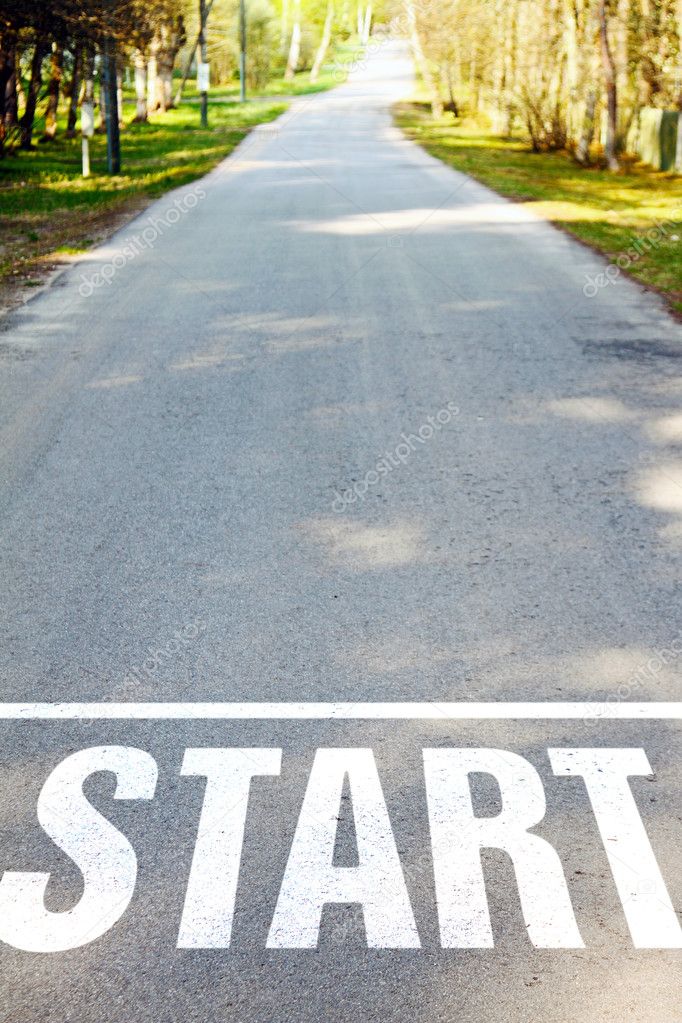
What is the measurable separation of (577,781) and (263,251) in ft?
41.7

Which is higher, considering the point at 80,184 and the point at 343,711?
the point at 80,184

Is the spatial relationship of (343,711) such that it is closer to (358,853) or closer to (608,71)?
(358,853)

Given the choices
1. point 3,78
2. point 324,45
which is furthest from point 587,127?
point 324,45

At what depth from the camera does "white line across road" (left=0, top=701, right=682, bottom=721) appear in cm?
508

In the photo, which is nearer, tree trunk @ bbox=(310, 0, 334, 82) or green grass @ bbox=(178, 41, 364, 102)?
green grass @ bbox=(178, 41, 364, 102)

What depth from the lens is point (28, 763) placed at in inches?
186

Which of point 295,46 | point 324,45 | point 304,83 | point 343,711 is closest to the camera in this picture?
point 343,711

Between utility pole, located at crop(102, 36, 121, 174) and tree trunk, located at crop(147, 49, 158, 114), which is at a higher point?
tree trunk, located at crop(147, 49, 158, 114)

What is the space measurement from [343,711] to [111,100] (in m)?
22.5

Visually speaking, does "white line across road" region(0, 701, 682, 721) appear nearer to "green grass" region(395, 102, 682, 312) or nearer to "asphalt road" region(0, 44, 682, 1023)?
"asphalt road" region(0, 44, 682, 1023)

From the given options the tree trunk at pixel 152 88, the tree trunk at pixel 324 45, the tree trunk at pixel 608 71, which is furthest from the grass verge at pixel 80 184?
the tree trunk at pixel 324 45

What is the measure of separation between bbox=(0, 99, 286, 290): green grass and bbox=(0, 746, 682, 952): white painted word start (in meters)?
10.9

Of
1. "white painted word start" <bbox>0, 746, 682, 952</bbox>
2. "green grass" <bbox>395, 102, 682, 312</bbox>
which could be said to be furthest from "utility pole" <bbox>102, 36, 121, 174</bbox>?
"white painted word start" <bbox>0, 746, 682, 952</bbox>

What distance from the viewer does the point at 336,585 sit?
21.0ft
